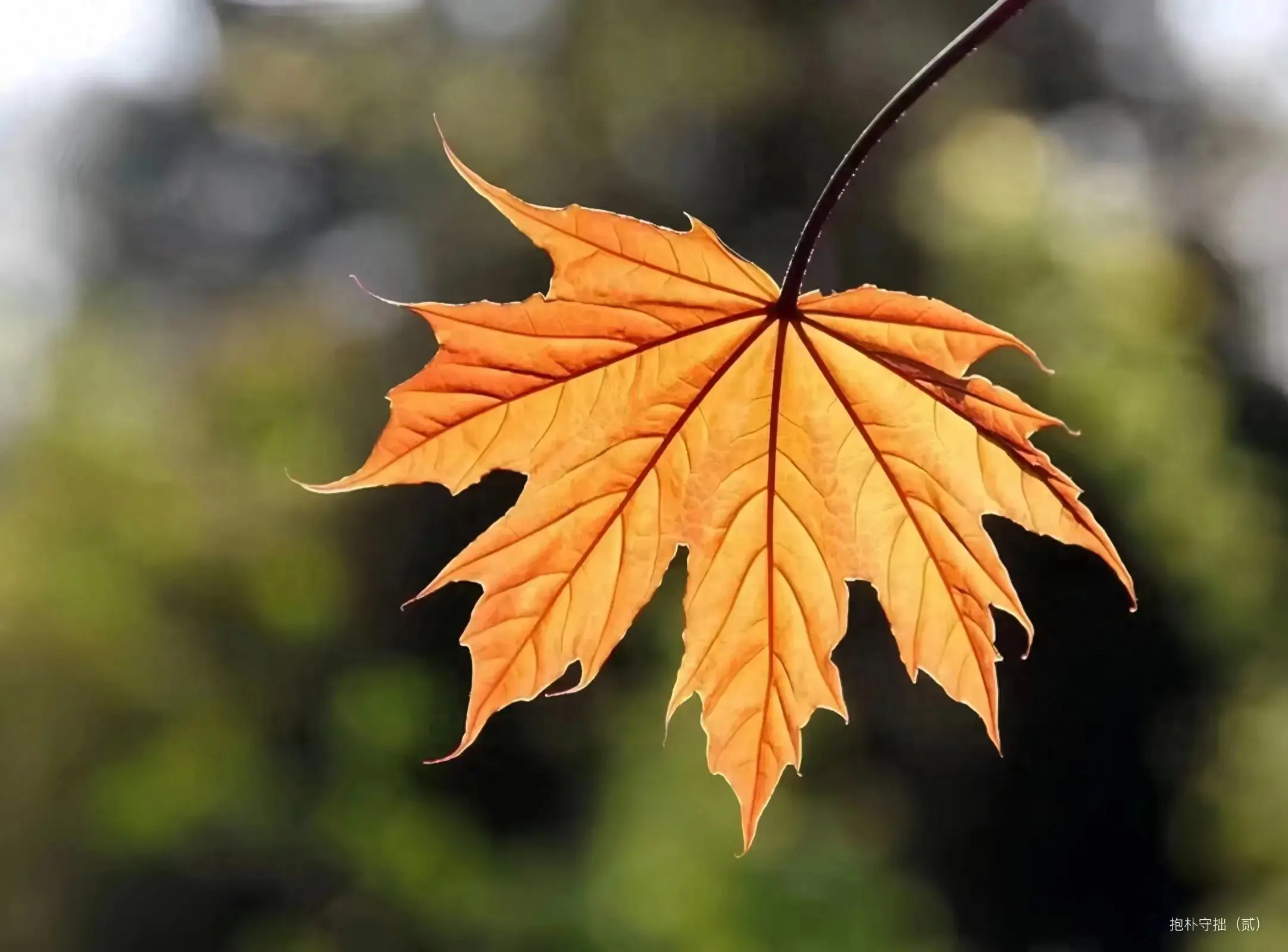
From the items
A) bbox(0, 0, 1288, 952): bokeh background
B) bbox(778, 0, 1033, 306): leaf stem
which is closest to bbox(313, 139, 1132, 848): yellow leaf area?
bbox(778, 0, 1033, 306): leaf stem

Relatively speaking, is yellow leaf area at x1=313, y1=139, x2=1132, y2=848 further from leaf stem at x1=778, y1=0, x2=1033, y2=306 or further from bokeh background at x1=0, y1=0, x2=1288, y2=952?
bokeh background at x1=0, y1=0, x2=1288, y2=952

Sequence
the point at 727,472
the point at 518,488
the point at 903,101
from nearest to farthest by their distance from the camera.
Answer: the point at 903,101
the point at 727,472
the point at 518,488

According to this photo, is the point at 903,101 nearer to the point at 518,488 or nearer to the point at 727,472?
the point at 727,472

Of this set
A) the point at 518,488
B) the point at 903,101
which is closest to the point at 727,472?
the point at 903,101

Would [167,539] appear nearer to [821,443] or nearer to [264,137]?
[264,137]

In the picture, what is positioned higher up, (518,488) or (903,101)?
(518,488)

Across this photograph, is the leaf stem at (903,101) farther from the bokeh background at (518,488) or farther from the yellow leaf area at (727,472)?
the bokeh background at (518,488)
